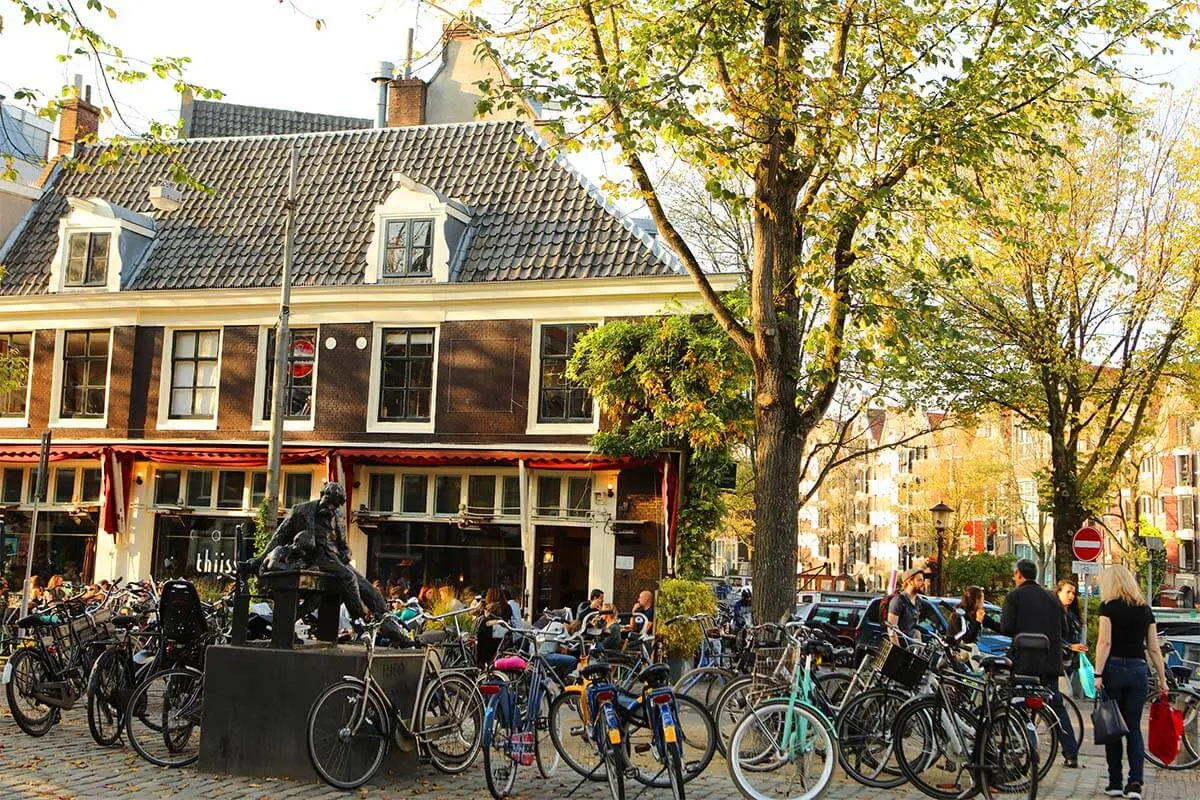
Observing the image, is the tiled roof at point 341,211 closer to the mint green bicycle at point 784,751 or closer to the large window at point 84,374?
the large window at point 84,374

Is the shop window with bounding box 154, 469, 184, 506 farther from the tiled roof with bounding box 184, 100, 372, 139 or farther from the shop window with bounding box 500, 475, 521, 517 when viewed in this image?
the tiled roof with bounding box 184, 100, 372, 139

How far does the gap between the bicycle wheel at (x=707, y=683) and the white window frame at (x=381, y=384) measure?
13491mm

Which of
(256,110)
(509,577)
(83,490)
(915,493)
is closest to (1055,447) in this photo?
(509,577)

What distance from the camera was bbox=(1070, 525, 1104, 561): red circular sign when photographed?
20.9 meters

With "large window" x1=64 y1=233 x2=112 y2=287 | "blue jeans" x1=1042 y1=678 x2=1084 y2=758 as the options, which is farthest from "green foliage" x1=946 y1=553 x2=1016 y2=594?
"blue jeans" x1=1042 y1=678 x2=1084 y2=758

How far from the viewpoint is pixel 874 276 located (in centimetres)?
1262

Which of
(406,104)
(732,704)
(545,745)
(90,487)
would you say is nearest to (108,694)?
(545,745)

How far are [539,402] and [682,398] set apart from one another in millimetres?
3524

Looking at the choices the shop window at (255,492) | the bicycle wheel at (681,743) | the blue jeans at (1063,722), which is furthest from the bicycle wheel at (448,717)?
the shop window at (255,492)

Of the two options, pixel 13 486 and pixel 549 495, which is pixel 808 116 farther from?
pixel 13 486

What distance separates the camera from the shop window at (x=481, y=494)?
2419 centimetres

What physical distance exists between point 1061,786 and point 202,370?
20.0 m

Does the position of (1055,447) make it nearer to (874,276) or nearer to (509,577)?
(509,577)

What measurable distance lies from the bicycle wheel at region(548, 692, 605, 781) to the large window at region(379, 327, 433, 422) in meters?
14.9
